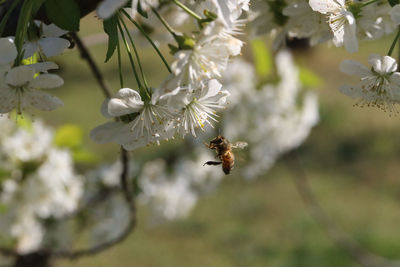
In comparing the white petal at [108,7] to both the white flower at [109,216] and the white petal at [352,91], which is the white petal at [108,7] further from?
the white flower at [109,216]

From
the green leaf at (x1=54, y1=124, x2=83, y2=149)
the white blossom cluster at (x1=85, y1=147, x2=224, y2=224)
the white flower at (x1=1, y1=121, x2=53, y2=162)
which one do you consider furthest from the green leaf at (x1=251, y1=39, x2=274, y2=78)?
the white flower at (x1=1, y1=121, x2=53, y2=162)

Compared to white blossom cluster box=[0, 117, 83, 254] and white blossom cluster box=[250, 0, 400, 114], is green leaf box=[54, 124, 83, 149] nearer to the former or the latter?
white blossom cluster box=[0, 117, 83, 254]

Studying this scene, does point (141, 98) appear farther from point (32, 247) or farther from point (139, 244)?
point (139, 244)

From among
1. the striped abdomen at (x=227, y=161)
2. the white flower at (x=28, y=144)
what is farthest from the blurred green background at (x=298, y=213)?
the striped abdomen at (x=227, y=161)

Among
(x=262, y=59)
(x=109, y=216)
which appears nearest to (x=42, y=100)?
(x=109, y=216)

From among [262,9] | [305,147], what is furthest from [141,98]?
[305,147]

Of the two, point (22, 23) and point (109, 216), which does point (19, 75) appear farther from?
point (109, 216)
